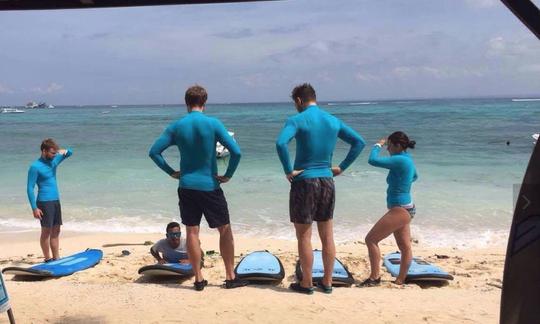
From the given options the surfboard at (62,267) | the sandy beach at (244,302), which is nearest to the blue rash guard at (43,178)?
the surfboard at (62,267)

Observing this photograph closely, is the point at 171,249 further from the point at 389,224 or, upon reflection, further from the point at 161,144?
the point at 389,224

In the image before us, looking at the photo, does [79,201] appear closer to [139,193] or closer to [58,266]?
[139,193]

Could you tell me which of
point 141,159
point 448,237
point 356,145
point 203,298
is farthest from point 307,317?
point 141,159

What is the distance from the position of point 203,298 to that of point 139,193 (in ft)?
29.2

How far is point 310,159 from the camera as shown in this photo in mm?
4285

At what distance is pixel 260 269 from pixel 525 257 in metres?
3.59

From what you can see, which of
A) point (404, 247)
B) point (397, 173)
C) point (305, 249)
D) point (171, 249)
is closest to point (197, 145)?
point (305, 249)

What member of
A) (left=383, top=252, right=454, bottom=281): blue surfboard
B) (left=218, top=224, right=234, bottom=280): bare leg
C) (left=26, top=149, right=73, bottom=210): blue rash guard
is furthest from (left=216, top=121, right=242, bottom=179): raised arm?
(left=26, top=149, right=73, bottom=210): blue rash guard

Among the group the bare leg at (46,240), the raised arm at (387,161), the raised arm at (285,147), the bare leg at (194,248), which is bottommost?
the bare leg at (46,240)

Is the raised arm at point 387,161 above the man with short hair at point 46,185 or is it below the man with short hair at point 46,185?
above

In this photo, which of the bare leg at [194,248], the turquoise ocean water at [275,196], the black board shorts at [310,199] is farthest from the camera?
the turquoise ocean water at [275,196]

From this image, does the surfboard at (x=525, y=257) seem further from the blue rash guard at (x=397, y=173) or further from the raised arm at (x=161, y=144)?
the raised arm at (x=161, y=144)

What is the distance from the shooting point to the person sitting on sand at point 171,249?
19.4ft

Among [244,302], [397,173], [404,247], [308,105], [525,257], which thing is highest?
[308,105]
